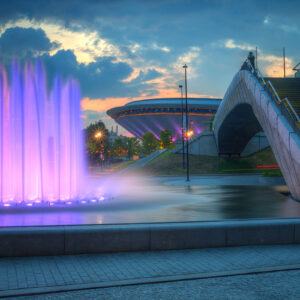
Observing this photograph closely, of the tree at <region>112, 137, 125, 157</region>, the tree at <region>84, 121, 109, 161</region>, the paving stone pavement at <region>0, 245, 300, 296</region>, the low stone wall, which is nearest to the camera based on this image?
the paving stone pavement at <region>0, 245, 300, 296</region>

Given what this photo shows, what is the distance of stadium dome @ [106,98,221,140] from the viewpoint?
117m

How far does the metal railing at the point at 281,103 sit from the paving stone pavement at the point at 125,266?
8001 mm

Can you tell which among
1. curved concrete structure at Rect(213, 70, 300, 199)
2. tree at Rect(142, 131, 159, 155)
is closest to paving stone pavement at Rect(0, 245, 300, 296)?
curved concrete structure at Rect(213, 70, 300, 199)

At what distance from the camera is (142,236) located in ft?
25.1

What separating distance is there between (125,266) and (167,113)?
112 m

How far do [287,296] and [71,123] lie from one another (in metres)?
15.0

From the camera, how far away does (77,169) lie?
65.7 ft

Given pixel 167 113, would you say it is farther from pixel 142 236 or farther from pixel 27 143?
pixel 142 236

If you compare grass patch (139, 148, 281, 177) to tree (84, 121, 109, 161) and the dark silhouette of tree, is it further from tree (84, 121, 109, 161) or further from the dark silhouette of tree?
the dark silhouette of tree

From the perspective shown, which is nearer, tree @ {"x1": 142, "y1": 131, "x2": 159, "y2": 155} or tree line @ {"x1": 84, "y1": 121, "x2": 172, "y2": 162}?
tree line @ {"x1": 84, "y1": 121, "x2": 172, "y2": 162}

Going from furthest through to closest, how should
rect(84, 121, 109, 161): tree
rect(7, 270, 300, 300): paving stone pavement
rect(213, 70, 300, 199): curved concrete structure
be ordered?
rect(84, 121, 109, 161): tree
rect(213, 70, 300, 199): curved concrete structure
rect(7, 270, 300, 300): paving stone pavement

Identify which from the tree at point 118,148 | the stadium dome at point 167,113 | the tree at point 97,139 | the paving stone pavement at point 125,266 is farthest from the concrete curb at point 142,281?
the tree at point 118,148

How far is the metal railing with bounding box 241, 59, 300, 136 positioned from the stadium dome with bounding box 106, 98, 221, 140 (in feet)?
295

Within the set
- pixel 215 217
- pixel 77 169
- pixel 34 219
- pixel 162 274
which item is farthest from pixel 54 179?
pixel 162 274
